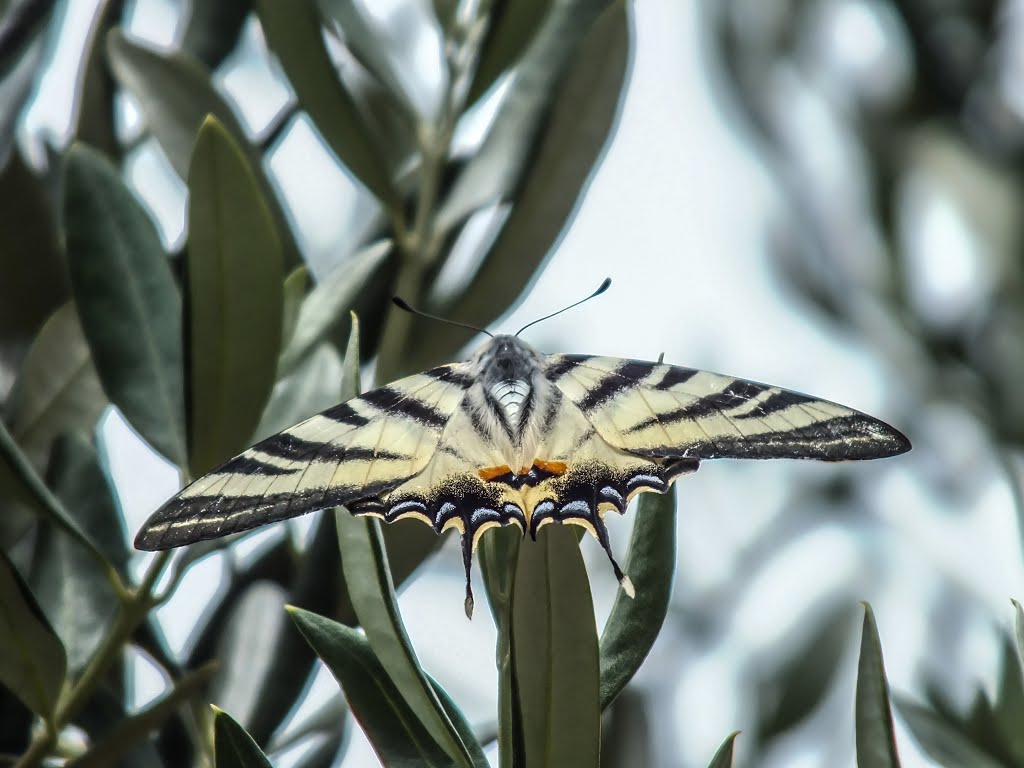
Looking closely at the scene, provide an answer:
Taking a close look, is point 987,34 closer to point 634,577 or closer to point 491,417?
point 491,417

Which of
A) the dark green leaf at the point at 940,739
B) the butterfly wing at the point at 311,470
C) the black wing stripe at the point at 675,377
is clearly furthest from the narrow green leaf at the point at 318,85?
the dark green leaf at the point at 940,739

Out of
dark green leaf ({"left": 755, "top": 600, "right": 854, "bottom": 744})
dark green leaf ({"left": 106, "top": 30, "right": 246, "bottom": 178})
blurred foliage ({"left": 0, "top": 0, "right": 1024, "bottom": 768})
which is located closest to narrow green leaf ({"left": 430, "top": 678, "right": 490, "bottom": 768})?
blurred foliage ({"left": 0, "top": 0, "right": 1024, "bottom": 768})

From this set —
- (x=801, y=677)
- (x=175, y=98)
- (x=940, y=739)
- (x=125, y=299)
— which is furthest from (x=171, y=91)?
(x=801, y=677)

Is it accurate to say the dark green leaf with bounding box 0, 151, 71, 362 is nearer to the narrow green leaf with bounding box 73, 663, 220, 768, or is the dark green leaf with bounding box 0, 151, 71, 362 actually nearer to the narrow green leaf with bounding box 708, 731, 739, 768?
the narrow green leaf with bounding box 73, 663, 220, 768

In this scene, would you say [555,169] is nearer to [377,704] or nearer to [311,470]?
[311,470]

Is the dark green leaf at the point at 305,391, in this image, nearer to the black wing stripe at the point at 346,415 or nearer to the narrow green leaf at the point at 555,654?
the black wing stripe at the point at 346,415

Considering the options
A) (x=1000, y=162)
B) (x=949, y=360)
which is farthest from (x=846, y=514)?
(x=1000, y=162)

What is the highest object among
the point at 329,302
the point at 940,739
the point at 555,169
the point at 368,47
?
the point at 368,47

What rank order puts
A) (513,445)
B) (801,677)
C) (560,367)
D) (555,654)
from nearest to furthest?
A: (555,654), (513,445), (560,367), (801,677)
